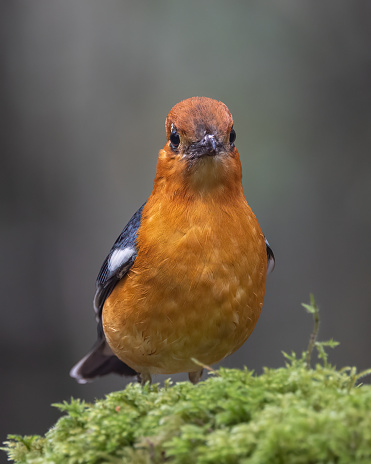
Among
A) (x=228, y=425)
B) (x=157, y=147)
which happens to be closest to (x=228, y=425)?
(x=228, y=425)

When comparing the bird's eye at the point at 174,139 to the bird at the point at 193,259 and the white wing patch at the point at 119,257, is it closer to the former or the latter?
the bird at the point at 193,259

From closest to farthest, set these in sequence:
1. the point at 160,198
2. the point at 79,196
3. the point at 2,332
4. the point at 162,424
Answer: the point at 162,424, the point at 160,198, the point at 2,332, the point at 79,196

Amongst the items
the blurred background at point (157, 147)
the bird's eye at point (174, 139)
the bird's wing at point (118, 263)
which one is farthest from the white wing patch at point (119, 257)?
the blurred background at point (157, 147)

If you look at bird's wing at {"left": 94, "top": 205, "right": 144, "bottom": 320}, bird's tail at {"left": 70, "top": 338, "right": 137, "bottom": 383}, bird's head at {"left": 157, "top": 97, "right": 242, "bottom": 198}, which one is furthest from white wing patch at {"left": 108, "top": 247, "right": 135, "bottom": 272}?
bird's tail at {"left": 70, "top": 338, "right": 137, "bottom": 383}

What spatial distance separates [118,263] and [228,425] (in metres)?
2.03

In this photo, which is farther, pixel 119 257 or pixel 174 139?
pixel 119 257

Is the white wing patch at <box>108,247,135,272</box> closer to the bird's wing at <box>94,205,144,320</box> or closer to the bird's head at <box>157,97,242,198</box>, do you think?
the bird's wing at <box>94,205,144,320</box>

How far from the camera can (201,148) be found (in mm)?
3250

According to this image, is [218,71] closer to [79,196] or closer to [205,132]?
[79,196]

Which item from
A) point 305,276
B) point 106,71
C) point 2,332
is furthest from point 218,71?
point 2,332

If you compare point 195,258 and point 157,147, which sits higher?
point 157,147

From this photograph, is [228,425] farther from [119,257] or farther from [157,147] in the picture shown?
[157,147]

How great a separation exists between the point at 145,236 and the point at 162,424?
1.72 m

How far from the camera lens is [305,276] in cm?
873
